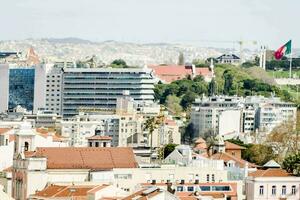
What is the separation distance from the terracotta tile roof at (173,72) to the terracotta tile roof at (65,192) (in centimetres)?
11288

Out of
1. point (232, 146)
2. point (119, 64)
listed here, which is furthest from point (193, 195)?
point (119, 64)

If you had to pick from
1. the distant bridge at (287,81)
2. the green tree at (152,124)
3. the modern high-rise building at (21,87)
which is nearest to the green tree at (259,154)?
the green tree at (152,124)

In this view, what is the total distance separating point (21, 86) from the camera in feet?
480

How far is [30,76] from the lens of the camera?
480 feet

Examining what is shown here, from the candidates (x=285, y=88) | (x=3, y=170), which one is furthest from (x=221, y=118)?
(x=3, y=170)

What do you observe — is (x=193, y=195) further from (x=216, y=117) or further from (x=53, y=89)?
(x=53, y=89)

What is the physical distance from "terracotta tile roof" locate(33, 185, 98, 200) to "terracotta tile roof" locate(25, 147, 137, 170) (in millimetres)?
4942

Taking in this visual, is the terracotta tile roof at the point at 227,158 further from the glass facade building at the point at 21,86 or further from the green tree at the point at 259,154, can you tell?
the glass facade building at the point at 21,86

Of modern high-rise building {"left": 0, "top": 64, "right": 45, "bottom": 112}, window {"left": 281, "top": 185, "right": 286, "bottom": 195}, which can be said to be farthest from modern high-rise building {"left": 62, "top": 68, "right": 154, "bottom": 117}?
window {"left": 281, "top": 185, "right": 286, "bottom": 195}

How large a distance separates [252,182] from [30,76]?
9720 centimetres

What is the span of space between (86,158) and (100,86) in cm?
8379

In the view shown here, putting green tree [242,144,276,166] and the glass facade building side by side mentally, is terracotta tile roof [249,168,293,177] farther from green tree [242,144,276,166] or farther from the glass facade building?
the glass facade building

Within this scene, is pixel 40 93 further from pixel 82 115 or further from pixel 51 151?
pixel 51 151

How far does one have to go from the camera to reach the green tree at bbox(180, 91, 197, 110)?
133 metres
